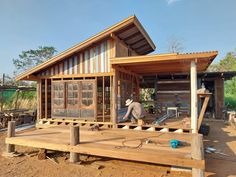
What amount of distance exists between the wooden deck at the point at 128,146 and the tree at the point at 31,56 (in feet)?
108

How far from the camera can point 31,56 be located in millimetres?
35250

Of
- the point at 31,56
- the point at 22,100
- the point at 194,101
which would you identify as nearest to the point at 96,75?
the point at 194,101

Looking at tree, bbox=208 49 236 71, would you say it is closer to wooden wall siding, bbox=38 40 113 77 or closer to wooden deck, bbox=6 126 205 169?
wooden wall siding, bbox=38 40 113 77

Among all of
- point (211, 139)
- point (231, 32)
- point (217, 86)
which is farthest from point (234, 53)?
point (211, 139)

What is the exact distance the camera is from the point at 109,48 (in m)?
8.27

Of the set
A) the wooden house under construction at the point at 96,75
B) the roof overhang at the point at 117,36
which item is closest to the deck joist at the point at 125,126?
the wooden house under construction at the point at 96,75

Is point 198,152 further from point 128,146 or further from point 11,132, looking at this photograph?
point 11,132

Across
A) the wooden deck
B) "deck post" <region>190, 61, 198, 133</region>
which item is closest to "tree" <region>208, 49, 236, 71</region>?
"deck post" <region>190, 61, 198, 133</region>

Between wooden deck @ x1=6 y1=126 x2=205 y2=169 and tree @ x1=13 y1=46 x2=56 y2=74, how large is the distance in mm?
Result: 33020

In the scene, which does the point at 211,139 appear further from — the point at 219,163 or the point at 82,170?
the point at 82,170

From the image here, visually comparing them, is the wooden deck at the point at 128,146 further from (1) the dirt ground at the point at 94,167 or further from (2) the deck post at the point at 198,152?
(1) the dirt ground at the point at 94,167

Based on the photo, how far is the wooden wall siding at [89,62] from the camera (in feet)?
27.1

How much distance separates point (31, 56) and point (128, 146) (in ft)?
120

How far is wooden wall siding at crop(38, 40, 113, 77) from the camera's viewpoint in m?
8.27
